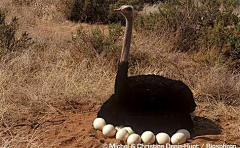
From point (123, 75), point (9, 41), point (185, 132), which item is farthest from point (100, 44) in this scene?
point (185, 132)

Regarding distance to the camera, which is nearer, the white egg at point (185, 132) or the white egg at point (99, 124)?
the white egg at point (185, 132)

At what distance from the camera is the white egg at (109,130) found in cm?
361

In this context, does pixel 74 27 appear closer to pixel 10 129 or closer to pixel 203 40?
pixel 203 40

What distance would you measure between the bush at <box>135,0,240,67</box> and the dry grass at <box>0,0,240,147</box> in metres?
0.31

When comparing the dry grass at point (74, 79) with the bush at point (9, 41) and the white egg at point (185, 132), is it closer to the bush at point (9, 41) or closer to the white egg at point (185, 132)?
the bush at point (9, 41)

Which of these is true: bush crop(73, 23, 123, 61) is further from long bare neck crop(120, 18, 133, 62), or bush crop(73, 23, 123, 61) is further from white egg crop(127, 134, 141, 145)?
white egg crop(127, 134, 141, 145)

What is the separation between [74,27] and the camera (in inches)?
360

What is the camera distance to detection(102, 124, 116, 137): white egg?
3.61 m

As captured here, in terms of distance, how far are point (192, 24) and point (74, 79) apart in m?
3.21

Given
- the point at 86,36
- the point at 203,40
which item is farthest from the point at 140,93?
the point at 203,40

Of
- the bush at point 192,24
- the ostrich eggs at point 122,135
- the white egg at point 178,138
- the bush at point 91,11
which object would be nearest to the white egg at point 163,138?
the white egg at point 178,138

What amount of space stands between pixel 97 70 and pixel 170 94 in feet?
5.65

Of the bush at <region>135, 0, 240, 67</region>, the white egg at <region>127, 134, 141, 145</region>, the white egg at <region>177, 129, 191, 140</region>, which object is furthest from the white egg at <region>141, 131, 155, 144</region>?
the bush at <region>135, 0, 240, 67</region>

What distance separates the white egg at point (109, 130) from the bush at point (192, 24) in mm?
3375
